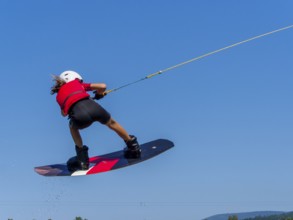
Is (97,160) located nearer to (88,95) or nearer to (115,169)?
(115,169)

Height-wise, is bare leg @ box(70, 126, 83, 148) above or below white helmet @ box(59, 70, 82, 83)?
below

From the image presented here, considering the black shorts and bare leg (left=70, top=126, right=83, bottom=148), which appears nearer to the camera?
the black shorts

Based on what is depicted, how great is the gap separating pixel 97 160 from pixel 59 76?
286 cm

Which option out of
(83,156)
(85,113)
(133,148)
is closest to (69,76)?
(85,113)

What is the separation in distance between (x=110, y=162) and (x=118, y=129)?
4.01 ft

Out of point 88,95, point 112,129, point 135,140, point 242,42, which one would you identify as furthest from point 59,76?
point 242,42

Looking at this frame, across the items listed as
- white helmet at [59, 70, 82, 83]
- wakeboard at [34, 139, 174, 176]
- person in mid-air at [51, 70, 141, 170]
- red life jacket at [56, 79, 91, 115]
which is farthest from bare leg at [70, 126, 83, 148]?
white helmet at [59, 70, 82, 83]

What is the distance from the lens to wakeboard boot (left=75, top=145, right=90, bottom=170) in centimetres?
1177

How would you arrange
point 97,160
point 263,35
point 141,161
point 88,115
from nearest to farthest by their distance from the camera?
1. point 263,35
2. point 88,115
3. point 141,161
4. point 97,160

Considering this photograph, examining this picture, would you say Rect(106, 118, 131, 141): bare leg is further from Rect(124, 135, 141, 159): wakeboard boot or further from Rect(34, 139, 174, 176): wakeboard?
Rect(34, 139, 174, 176): wakeboard

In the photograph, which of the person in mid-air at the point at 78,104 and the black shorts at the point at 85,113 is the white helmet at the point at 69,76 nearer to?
the person in mid-air at the point at 78,104

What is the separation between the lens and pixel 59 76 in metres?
11.4

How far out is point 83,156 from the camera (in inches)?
468

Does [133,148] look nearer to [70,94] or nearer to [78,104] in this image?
[78,104]
